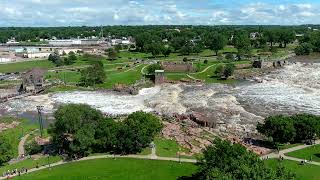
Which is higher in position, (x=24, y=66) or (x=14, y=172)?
(x=24, y=66)

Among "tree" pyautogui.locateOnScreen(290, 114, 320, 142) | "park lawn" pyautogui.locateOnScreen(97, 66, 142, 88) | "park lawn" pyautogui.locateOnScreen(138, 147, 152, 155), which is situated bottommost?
"park lawn" pyautogui.locateOnScreen(138, 147, 152, 155)

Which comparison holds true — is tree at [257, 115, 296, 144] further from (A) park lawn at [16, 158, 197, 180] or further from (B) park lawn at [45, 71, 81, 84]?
(B) park lawn at [45, 71, 81, 84]

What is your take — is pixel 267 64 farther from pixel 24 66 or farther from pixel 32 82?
pixel 24 66

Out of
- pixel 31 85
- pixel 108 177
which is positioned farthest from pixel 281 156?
pixel 31 85

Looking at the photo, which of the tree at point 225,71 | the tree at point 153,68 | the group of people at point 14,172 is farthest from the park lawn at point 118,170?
the tree at point 225,71

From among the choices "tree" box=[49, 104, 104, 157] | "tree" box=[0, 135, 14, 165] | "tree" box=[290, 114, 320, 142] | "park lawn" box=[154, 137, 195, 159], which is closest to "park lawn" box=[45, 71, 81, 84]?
"tree" box=[49, 104, 104, 157]

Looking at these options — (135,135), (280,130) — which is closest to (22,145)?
(135,135)

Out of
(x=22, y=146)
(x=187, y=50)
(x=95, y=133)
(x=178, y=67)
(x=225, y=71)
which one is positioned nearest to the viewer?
(x=95, y=133)
